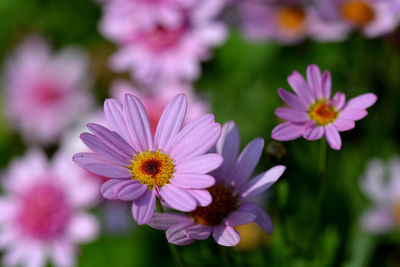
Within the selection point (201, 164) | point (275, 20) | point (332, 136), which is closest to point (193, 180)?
point (201, 164)

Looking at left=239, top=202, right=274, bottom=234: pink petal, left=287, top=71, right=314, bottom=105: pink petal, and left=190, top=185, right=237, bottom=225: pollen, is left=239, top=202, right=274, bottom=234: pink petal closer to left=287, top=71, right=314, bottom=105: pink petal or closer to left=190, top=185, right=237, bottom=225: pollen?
left=190, top=185, right=237, bottom=225: pollen

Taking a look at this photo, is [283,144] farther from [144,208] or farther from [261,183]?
[144,208]

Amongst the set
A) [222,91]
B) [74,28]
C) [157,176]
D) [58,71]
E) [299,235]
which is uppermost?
[74,28]

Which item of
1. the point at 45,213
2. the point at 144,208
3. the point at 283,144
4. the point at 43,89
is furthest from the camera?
the point at 43,89

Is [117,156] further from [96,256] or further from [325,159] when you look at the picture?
[96,256]

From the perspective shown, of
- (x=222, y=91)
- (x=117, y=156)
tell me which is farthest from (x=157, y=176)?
(x=222, y=91)

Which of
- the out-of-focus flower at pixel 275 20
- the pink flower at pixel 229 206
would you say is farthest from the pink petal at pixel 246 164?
the out-of-focus flower at pixel 275 20
